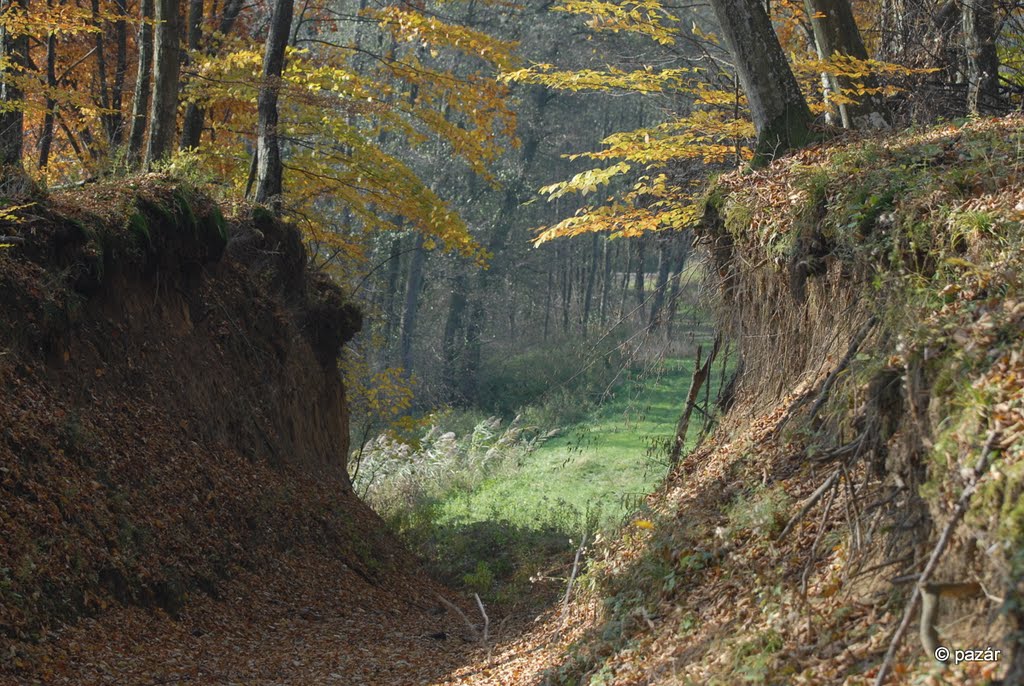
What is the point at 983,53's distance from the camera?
9766mm

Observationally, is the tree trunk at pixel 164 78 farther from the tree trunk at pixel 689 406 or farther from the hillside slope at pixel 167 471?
the tree trunk at pixel 689 406

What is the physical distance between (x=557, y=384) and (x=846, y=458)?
18.5ft

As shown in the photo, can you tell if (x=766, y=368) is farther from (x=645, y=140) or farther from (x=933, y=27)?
(x=933, y=27)

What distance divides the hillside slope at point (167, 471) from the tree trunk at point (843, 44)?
7.29 metres

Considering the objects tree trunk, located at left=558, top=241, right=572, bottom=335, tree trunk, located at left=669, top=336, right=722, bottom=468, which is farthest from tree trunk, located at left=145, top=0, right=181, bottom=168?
tree trunk, located at left=558, top=241, right=572, bottom=335

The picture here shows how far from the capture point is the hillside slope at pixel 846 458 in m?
4.22

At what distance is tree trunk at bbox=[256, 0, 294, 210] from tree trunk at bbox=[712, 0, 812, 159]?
778 cm

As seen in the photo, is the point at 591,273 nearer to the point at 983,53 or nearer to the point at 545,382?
the point at 545,382

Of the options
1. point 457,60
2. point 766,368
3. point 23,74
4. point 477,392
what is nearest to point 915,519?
point 766,368

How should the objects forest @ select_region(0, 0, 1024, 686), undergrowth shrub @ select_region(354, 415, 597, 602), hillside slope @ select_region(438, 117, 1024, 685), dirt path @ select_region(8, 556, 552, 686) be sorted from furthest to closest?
undergrowth shrub @ select_region(354, 415, 597, 602) < dirt path @ select_region(8, 556, 552, 686) < forest @ select_region(0, 0, 1024, 686) < hillside slope @ select_region(438, 117, 1024, 685)

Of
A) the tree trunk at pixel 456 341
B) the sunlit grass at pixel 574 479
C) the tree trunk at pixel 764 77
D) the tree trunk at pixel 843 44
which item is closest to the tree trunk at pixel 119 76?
the sunlit grass at pixel 574 479

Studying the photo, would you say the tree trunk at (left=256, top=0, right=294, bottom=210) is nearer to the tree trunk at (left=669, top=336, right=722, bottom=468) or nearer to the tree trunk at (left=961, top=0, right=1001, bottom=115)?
the tree trunk at (left=669, top=336, right=722, bottom=468)

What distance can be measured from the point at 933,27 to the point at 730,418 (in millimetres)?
5334

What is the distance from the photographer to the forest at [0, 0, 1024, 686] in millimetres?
4969
